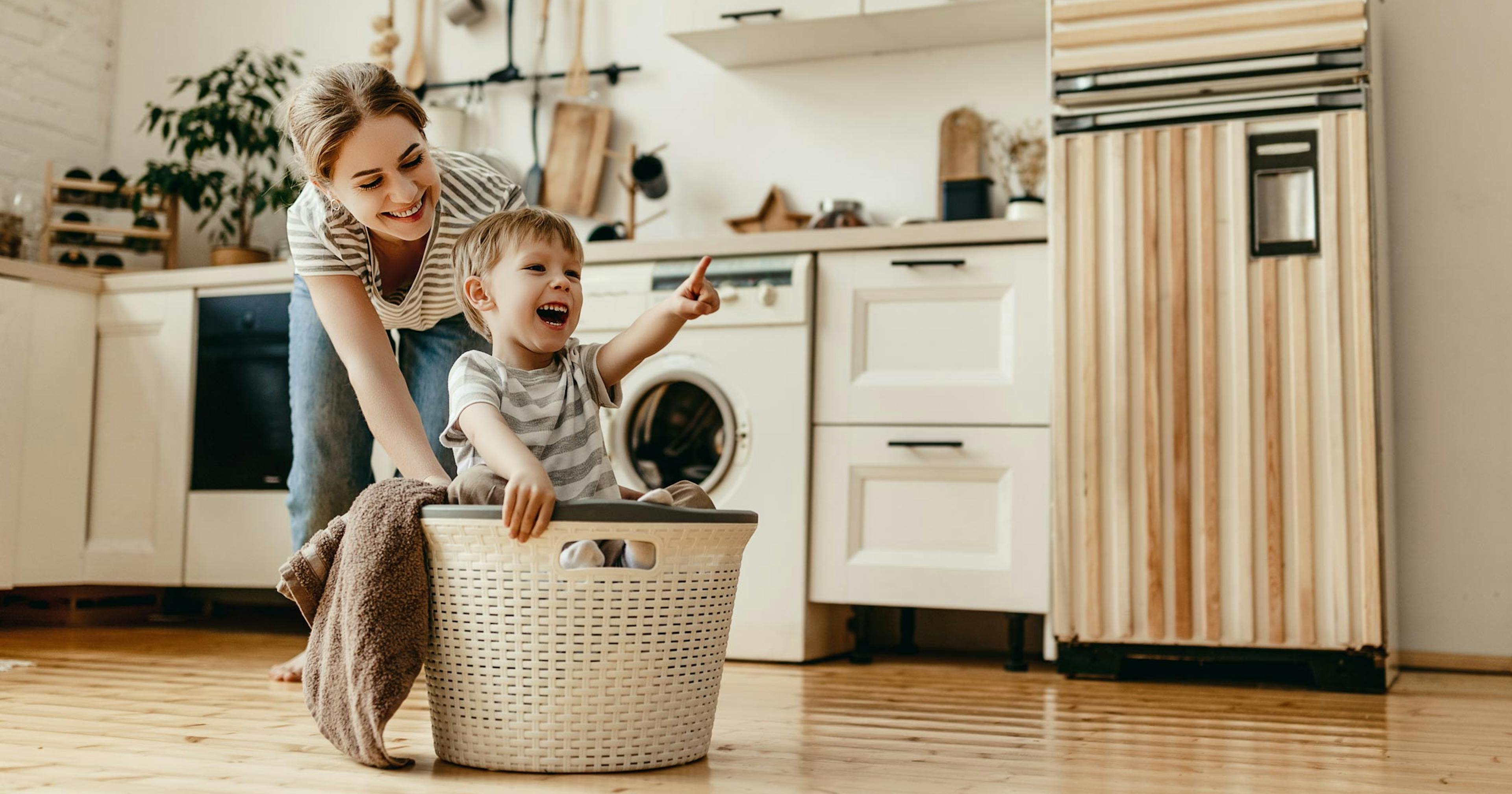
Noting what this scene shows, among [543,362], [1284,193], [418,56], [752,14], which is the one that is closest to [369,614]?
[543,362]

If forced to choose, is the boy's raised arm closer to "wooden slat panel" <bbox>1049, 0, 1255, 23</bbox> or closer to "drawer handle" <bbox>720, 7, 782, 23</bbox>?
"wooden slat panel" <bbox>1049, 0, 1255, 23</bbox>

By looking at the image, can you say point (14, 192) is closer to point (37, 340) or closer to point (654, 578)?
point (37, 340)

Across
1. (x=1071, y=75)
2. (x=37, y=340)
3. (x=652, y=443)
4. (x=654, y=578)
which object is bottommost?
(x=654, y=578)

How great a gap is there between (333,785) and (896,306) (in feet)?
5.14

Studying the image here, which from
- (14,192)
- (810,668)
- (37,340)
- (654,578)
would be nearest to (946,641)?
(810,668)

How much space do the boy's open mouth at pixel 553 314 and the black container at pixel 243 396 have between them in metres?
1.78

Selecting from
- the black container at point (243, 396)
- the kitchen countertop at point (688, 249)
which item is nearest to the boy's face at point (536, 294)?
the kitchen countertop at point (688, 249)

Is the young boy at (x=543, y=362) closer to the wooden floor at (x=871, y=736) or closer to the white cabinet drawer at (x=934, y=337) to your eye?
the wooden floor at (x=871, y=736)

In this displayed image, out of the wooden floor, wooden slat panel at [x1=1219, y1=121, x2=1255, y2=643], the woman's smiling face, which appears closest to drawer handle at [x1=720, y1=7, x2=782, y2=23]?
wooden slat panel at [x1=1219, y1=121, x2=1255, y2=643]

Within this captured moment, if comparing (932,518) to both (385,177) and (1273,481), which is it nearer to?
(1273,481)

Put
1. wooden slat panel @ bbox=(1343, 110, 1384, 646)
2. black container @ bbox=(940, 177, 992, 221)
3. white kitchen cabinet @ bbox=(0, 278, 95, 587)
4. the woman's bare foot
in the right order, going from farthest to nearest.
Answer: white kitchen cabinet @ bbox=(0, 278, 95, 587), black container @ bbox=(940, 177, 992, 221), wooden slat panel @ bbox=(1343, 110, 1384, 646), the woman's bare foot

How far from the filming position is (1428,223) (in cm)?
265

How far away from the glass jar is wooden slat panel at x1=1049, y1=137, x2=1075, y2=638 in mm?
529

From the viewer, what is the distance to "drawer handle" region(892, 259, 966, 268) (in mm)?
2479
